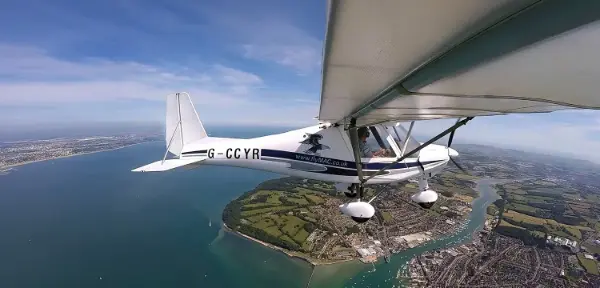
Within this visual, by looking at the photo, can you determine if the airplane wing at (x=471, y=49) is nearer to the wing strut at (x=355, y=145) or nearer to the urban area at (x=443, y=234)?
the wing strut at (x=355, y=145)

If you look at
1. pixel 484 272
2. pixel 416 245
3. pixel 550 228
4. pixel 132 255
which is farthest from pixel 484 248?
pixel 132 255

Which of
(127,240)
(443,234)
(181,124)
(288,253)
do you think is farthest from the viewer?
(127,240)

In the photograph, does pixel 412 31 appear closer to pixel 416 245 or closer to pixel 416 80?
pixel 416 80

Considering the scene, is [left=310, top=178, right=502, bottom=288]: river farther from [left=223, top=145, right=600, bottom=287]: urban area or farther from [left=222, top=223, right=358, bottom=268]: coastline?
[left=223, top=145, right=600, bottom=287]: urban area

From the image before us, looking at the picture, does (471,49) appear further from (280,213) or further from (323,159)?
(280,213)

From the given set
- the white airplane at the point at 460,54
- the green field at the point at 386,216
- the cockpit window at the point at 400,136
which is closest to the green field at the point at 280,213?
the green field at the point at 386,216

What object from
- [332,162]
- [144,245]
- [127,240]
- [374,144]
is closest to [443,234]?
[374,144]
